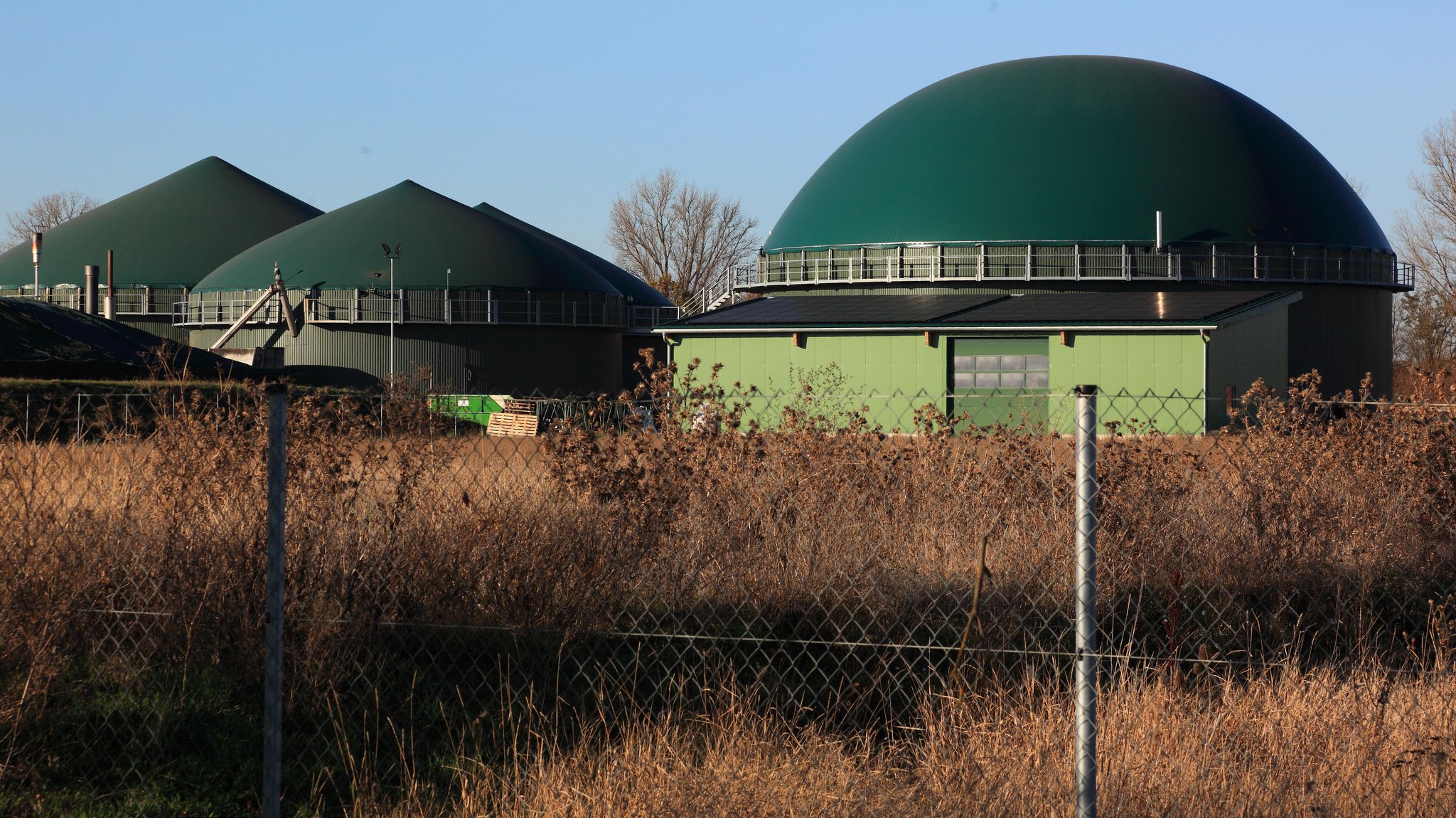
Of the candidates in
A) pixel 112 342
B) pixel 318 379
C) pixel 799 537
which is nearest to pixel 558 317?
pixel 318 379

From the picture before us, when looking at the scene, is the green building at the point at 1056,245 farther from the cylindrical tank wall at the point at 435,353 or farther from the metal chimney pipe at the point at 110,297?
the metal chimney pipe at the point at 110,297

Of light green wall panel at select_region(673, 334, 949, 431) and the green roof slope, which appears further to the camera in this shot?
light green wall panel at select_region(673, 334, 949, 431)

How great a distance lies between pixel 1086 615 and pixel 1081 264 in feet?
124

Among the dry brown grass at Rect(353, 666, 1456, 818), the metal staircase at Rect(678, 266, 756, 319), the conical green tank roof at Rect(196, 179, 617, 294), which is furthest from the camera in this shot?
the conical green tank roof at Rect(196, 179, 617, 294)

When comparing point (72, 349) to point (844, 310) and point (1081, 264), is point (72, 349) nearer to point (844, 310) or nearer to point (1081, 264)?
point (844, 310)

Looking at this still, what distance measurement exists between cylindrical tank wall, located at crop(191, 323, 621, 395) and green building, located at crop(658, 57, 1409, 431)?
8.76 meters

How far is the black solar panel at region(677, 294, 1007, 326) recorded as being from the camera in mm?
35406

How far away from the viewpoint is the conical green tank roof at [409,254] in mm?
50625

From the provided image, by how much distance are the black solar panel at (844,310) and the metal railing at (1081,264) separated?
0.91 metres

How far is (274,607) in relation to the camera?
497 centimetres

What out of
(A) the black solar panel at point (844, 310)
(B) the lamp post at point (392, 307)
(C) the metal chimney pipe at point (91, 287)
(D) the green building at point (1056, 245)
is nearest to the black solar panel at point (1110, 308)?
(D) the green building at point (1056, 245)

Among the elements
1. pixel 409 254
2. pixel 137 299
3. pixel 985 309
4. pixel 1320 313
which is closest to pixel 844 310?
pixel 985 309

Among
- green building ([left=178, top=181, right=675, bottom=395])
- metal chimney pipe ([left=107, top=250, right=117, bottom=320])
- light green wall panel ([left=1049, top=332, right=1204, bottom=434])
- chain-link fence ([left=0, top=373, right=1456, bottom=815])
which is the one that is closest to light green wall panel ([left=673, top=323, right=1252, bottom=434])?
light green wall panel ([left=1049, top=332, right=1204, bottom=434])

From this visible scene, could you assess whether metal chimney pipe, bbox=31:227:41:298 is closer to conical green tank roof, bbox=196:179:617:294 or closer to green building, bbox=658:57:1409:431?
conical green tank roof, bbox=196:179:617:294
